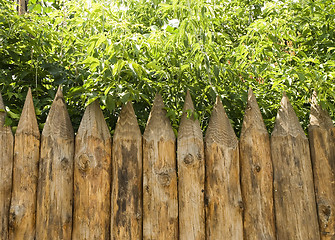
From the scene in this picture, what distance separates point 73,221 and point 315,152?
155 centimetres

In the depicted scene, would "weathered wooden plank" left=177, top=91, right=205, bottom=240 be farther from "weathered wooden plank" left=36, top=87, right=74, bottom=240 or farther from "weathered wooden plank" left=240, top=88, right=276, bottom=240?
"weathered wooden plank" left=36, top=87, right=74, bottom=240

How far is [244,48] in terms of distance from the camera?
2602 millimetres

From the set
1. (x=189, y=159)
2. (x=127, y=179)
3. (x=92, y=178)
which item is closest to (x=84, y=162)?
(x=92, y=178)

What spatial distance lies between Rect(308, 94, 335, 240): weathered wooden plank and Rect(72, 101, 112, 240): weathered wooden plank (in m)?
1.28

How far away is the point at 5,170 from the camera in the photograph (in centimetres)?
235

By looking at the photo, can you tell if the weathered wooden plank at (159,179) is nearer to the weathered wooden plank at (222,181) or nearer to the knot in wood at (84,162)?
the weathered wooden plank at (222,181)

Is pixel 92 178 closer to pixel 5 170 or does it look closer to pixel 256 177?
pixel 5 170

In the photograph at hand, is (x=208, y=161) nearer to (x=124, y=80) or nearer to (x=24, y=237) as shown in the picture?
(x=124, y=80)

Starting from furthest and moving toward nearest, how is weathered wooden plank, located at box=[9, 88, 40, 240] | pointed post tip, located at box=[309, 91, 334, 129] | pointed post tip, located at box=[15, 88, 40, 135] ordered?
pointed post tip, located at box=[309, 91, 334, 129], pointed post tip, located at box=[15, 88, 40, 135], weathered wooden plank, located at box=[9, 88, 40, 240]

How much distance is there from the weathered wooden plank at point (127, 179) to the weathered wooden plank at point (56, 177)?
0.88 feet

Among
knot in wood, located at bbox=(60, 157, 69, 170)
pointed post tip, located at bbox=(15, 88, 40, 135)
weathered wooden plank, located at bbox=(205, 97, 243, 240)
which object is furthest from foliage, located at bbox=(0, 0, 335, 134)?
knot in wood, located at bbox=(60, 157, 69, 170)

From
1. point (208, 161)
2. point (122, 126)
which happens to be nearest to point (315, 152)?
point (208, 161)

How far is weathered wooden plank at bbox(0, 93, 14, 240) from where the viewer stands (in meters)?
2.30

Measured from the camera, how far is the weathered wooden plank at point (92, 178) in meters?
2.30
